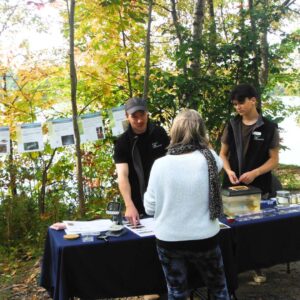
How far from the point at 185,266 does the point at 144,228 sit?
1.77ft

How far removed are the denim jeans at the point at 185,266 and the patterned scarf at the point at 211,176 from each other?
23 centimetres

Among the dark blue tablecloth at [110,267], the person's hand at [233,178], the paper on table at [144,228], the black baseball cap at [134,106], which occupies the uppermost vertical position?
the black baseball cap at [134,106]

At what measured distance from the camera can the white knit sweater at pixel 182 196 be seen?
1.90 meters

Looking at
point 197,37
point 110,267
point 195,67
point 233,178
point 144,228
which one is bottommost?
point 110,267

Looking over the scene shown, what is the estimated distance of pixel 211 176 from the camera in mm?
1953

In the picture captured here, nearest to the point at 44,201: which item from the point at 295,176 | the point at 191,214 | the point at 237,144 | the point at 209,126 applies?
the point at 209,126

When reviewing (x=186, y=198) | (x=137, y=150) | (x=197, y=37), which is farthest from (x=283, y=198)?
(x=197, y=37)

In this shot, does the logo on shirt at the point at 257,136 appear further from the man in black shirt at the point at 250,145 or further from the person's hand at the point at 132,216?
the person's hand at the point at 132,216

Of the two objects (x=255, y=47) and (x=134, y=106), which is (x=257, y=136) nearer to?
(x=134, y=106)

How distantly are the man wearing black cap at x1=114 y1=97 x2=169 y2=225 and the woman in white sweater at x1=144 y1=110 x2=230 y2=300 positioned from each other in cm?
84

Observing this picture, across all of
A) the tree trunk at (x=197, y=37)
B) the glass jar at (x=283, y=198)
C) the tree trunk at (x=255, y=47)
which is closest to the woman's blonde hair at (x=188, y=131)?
the glass jar at (x=283, y=198)

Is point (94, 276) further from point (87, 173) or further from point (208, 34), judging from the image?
point (208, 34)

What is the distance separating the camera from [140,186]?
2955 mm

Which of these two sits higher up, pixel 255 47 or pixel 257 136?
pixel 255 47
